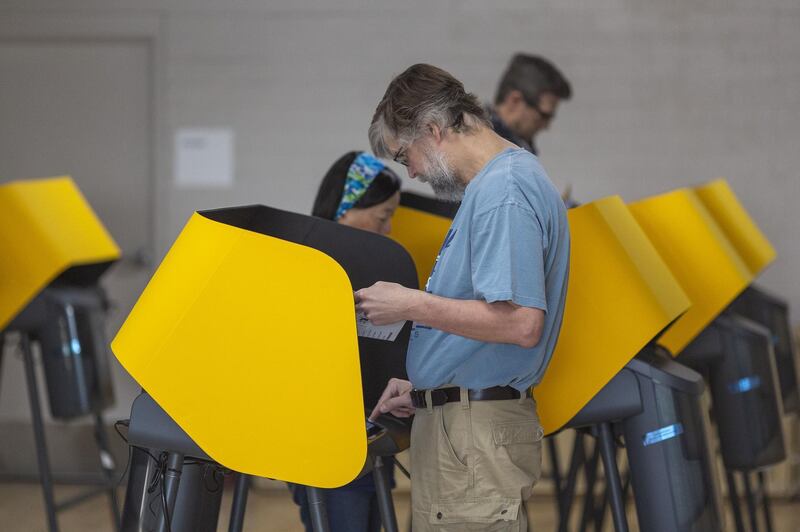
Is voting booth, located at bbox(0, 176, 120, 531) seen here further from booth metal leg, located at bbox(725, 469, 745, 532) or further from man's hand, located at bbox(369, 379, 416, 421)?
booth metal leg, located at bbox(725, 469, 745, 532)

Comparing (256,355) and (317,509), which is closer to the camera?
(256,355)

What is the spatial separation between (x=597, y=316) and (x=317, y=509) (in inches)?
26.4

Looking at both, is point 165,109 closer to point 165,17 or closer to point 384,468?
point 165,17

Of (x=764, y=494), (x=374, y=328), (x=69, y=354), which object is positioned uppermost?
(x=69, y=354)

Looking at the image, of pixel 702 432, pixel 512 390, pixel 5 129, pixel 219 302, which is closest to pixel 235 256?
pixel 219 302

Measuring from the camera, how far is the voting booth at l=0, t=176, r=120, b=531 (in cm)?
305

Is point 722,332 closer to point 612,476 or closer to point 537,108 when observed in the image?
point 612,476

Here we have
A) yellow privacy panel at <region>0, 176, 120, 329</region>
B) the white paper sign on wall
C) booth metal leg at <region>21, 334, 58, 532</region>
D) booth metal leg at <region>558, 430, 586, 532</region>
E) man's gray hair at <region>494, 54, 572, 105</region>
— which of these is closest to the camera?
booth metal leg at <region>558, 430, 586, 532</region>

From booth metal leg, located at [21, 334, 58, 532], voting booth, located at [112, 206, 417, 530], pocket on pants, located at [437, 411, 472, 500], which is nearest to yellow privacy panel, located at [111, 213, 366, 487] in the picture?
voting booth, located at [112, 206, 417, 530]

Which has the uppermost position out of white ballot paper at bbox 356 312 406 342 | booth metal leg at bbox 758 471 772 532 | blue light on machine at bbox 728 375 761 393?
white ballot paper at bbox 356 312 406 342

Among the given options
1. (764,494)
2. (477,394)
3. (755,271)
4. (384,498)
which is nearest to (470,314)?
(477,394)

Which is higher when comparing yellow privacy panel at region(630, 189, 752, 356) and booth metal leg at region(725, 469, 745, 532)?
yellow privacy panel at region(630, 189, 752, 356)

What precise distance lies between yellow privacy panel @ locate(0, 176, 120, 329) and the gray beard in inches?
66.3

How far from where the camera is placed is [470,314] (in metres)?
1.59
